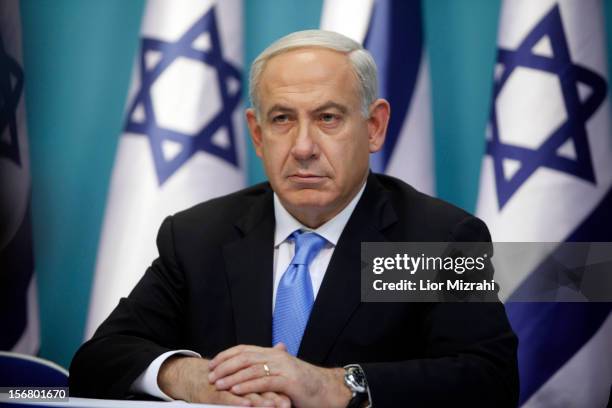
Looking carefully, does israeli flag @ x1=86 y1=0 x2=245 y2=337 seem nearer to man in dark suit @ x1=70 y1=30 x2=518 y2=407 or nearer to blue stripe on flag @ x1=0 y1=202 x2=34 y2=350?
blue stripe on flag @ x1=0 y1=202 x2=34 y2=350

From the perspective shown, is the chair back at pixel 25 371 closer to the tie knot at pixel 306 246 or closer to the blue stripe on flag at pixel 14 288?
the tie knot at pixel 306 246

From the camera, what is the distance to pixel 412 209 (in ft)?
7.58

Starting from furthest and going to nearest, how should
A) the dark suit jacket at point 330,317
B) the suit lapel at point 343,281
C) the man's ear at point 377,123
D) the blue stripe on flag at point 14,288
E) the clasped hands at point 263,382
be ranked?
the blue stripe on flag at point 14,288
the man's ear at point 377,123
the suit lapel at point 343,281
the dark suit jacket at point 330,317
the clasped hands at point 263,382

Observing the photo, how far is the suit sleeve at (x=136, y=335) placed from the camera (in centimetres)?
200

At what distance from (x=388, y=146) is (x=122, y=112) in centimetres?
129

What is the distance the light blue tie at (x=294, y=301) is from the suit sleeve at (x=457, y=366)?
0.31 m

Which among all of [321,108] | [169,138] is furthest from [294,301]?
[169,138]

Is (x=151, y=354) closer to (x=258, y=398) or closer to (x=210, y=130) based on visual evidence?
(x=258, y=398)

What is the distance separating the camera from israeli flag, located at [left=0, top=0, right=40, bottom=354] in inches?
134

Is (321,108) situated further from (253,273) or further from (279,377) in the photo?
(279,377)

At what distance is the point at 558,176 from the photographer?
9.66ft

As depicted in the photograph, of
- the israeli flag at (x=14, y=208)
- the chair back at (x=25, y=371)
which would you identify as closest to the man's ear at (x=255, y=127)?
the chair back at (x=25, y=371)

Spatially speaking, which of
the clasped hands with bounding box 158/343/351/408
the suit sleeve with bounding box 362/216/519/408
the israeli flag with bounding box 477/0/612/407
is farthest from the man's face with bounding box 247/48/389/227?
the israeli flag with bounding box 477/0/612/407

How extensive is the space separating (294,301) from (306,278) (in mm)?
69
